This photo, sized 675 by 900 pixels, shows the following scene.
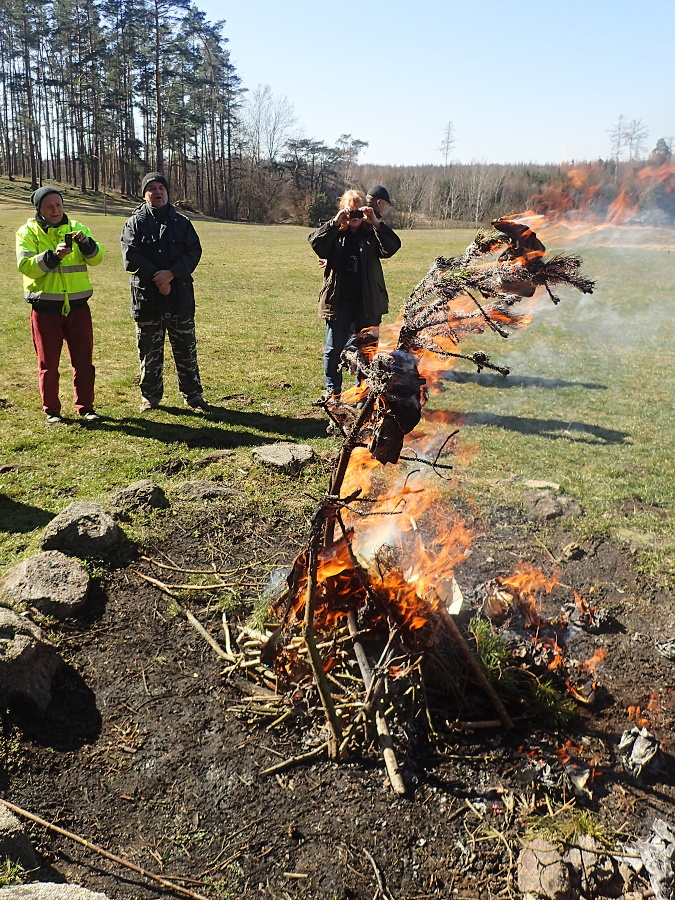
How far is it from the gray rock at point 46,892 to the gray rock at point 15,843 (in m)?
0.29

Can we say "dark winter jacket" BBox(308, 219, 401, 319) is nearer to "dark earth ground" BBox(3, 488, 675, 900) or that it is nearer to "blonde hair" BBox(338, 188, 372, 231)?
"blonde hair" BBox(338, 188, 372, 231)

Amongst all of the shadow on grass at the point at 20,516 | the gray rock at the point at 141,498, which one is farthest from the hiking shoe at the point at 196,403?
the shadow on grass at the point at 20,516

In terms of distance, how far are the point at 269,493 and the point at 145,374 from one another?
2.70 m

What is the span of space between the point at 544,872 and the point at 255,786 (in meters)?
1.18

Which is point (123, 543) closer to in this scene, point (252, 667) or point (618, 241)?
point (252, 667)

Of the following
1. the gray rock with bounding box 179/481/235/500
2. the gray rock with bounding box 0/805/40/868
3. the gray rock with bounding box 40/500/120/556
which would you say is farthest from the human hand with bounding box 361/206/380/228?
the gray rock with bounding box 0/805/40/868

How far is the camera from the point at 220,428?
6.91 meters

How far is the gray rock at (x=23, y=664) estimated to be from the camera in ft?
10.0

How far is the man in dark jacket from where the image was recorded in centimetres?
666

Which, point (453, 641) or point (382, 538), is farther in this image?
point (382, 538)

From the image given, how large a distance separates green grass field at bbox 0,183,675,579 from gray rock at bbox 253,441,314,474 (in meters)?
0.15

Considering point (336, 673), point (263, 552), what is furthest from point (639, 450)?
point (336, 673)

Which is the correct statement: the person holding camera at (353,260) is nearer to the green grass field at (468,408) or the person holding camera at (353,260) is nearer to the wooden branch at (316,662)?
the green grass field at (468,408)

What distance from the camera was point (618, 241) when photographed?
3500mm
